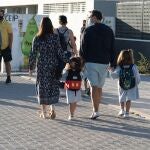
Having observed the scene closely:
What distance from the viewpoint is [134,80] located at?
11211mm

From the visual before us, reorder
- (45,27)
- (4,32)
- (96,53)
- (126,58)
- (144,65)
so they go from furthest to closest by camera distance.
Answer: (144,65) < (4,32) < (126,58) < (96,53) < (45,27)

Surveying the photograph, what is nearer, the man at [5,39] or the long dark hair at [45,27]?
the long dark hair at [45,27]

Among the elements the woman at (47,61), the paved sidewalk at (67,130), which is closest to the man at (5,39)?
the paved sidewalk at (67,130)

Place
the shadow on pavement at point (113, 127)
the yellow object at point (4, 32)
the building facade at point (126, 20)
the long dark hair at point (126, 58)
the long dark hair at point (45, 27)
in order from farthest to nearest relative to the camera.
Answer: the building facade at point (126, 20) → the yellow object at point (4, 32) → the long dark hair at point (126, 58) → the long dark hair at point (45, 27) → the shadow on pavement at point (113, 127)

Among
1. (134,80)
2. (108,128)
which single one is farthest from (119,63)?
(108,128)

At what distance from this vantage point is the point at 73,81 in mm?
11031

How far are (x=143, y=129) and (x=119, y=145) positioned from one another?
4.59ft

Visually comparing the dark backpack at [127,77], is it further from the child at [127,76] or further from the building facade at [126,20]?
the building facade at [126,20]

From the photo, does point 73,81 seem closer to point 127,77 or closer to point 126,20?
Answer: point 127,77

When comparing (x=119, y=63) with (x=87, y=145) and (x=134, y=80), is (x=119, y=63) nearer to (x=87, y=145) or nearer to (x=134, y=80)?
(x=134, y=80)

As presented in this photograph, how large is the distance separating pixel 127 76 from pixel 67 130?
194 centimetres

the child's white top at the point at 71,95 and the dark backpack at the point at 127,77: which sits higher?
the dark backpack at the point at 127,77

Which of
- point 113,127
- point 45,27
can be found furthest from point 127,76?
point 45,27

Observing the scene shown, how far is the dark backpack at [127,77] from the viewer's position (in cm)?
1120
